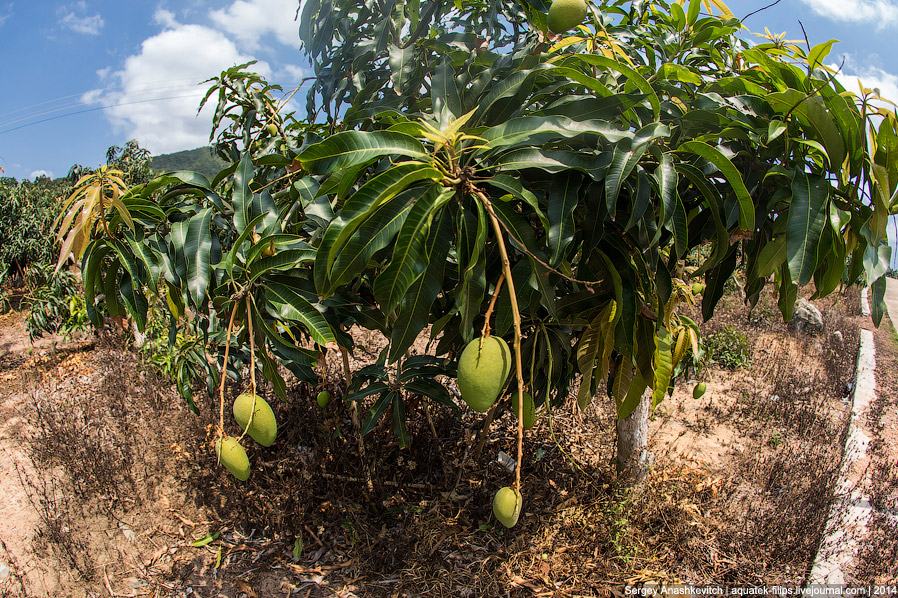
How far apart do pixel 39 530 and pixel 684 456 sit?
3307 mm

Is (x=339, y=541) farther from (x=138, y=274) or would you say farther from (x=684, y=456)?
(x=684, y=456)

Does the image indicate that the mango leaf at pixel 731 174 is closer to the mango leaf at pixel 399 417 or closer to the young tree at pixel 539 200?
the young tree at pixel 539 200

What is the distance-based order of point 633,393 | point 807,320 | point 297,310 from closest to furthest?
1. point 297,310
2. point 633,393
3. point 807,320

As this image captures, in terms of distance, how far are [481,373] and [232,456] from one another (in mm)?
607

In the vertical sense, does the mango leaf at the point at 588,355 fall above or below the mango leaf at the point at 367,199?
below

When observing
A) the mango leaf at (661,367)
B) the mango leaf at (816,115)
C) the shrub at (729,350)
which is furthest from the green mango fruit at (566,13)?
the shrub at (729,350)

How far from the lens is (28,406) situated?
3639 millimetres

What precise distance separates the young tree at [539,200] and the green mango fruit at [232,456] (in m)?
0.24

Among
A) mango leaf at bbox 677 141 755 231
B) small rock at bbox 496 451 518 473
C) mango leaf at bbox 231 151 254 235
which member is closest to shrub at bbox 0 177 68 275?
small rock at bbox 496 451 518 473

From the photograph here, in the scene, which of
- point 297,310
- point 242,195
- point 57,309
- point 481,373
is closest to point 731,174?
point 481,373

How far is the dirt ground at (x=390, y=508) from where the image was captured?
2133 millimetres

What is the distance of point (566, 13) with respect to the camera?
1053 mm

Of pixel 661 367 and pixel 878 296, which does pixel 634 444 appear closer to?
pixel 661 367

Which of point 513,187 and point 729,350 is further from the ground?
point 513,187
